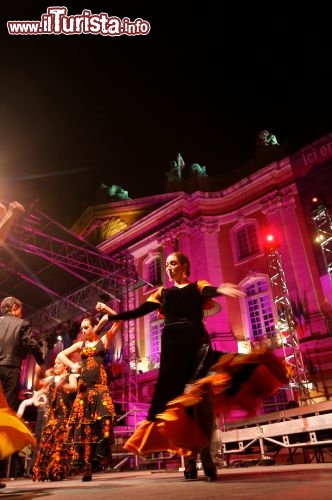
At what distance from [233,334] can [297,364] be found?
468 centimetres

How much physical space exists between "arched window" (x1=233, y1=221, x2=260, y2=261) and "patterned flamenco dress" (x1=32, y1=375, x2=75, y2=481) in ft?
46.2

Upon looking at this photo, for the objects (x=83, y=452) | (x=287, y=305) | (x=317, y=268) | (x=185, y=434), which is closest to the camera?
(x=185, y=434)

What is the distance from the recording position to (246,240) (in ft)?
65.1

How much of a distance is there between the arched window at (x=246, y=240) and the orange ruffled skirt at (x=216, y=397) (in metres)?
16.0

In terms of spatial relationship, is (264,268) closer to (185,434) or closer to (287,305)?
(287,305)

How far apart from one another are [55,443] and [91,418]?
4.05 feet

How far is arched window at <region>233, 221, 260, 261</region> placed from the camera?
1938cm

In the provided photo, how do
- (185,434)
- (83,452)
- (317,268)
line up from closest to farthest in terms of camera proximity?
(185,434) < (83,452) < (317,268)

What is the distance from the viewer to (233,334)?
58.0 feet

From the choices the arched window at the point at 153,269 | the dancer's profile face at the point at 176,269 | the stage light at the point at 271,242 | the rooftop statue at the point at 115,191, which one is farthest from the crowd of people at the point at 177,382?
the rooftop statue at the point at 115,191

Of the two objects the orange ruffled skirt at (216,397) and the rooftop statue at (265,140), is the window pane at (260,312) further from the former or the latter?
the orange ruffled skirt at (216,397)

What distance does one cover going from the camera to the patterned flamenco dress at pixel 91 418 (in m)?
4.97

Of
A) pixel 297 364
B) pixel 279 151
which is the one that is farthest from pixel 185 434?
pixel 279 151

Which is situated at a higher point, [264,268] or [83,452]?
[264,268]
